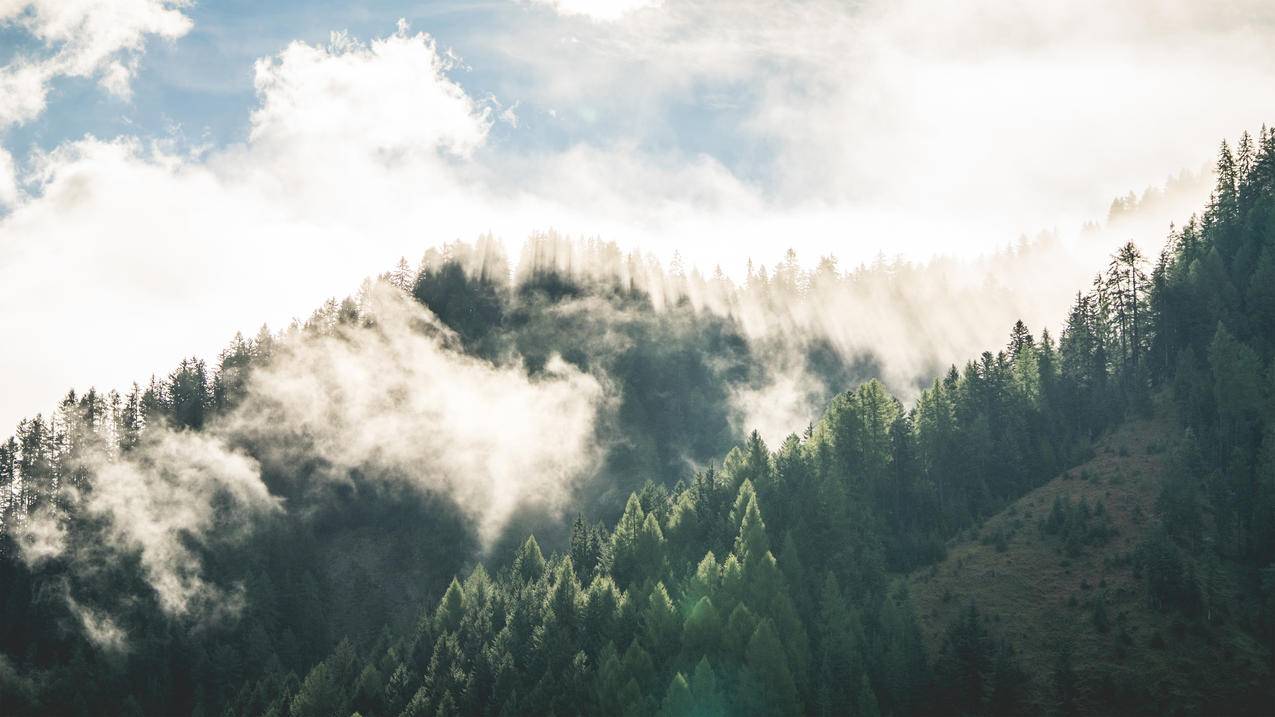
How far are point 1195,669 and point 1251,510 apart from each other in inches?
791

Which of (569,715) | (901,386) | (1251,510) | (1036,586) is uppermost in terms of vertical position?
(901,386)

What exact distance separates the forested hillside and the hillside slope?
0.38m

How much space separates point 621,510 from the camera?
148 m

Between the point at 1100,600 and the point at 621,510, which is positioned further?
the point at 621,510

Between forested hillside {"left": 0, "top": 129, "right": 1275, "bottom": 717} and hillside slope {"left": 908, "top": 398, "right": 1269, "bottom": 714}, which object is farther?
forested hillside {"left": 0, "top": 129, "right": 1275, "bottom": 717}

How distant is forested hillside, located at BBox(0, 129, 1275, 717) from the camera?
69812 mm

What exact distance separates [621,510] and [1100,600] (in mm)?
87545

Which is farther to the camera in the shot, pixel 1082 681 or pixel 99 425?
pixel 99 425

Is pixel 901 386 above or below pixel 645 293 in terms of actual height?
below

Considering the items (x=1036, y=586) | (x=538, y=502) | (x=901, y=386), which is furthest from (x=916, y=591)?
(x=901, y=386)

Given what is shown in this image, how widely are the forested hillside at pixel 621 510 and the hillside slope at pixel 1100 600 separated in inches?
14.9

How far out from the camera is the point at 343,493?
493ft

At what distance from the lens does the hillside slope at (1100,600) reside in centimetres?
6369

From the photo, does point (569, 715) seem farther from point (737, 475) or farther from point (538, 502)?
point (538, 502)
